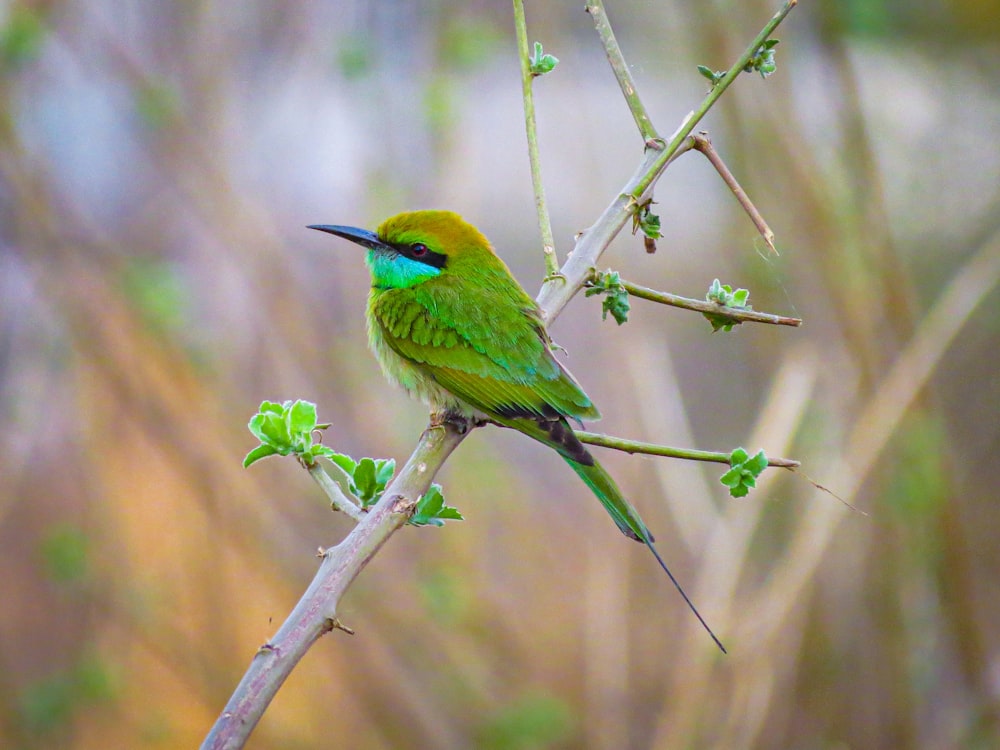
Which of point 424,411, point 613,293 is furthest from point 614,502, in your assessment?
point 424,411

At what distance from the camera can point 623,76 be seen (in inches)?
52.2

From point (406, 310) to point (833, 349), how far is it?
1.57 meters

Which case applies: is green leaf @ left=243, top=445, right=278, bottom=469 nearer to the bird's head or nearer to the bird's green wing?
the bird's green wing

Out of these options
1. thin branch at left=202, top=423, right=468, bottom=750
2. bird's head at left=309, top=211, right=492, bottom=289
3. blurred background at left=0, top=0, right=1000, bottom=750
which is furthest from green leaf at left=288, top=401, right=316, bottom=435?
blurred background at left=0, top=0, right=1000, bottom=750

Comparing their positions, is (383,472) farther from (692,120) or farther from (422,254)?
(422,254)

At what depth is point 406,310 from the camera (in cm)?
196

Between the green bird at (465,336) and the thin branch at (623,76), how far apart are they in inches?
16.2

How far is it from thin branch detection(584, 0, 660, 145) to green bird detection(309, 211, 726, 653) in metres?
0.41

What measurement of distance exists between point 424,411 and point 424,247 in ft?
5.94

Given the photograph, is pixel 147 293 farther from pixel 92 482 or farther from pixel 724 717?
pixel 724 717

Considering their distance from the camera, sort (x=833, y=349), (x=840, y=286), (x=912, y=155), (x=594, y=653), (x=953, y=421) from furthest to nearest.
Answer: (x=912, y=155)
(x=953, y=421)
(x=594, y=653)
(x=833, y=349)
(x=840, y=286)

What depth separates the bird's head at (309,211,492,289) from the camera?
1.98m

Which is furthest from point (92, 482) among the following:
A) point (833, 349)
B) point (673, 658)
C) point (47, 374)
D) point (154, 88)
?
point (833, 349)

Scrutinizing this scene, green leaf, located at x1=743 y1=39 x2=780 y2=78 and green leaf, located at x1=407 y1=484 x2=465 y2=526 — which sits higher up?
green leaf, located at x1=743 y1=39 x2=780 y2=78
